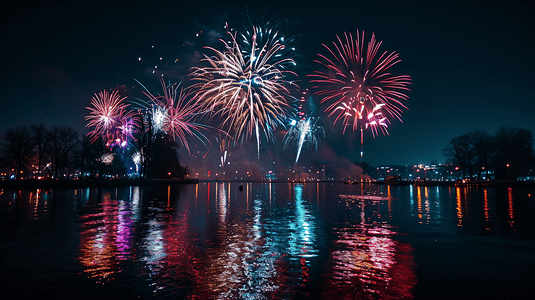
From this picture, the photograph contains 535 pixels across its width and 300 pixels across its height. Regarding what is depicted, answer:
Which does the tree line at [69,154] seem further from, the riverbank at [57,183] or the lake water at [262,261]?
the lake water at [262,261]

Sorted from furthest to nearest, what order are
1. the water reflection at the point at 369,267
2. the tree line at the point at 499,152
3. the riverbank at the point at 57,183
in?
1. the tree line at the point at 499,152
2. the riverbank at the point at 57,183
3. the water reflection at the point at 369,267

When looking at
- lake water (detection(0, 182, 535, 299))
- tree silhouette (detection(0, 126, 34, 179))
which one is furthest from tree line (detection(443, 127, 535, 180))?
tree silhouette (detection(0, 126, 34, 179))

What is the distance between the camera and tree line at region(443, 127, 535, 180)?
8419 cm

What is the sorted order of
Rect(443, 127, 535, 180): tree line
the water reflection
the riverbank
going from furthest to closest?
1. Rect(443, 127, 535, 180): tree line
2. the riverbank
3. the water reflection

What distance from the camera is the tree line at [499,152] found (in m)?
84.2

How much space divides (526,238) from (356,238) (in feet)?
24.0

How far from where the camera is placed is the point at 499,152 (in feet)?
291

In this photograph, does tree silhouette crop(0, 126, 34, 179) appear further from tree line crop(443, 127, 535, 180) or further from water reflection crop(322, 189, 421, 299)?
tree line crop(443, 127, 535, 180)

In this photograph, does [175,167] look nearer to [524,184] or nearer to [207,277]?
[524,184]

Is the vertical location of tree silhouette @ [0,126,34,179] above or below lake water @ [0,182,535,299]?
above

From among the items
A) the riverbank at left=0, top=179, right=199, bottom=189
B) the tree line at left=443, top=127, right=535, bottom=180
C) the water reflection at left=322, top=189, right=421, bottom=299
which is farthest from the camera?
the tree line at left=443, top=127, right=535, bottom=180

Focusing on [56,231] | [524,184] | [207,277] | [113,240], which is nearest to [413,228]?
[207,277]

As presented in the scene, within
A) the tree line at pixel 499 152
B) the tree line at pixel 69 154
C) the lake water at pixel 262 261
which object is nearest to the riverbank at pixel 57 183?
the tree line at pixel 69 154

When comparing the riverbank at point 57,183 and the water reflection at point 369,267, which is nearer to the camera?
the water reflection at point 369,267
